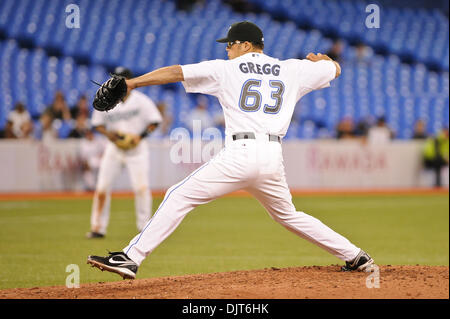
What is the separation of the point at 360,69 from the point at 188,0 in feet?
22.6

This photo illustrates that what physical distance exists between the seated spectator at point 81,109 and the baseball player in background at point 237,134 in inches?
498

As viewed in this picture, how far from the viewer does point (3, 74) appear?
20156 millimetres

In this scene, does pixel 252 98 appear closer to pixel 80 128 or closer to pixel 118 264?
pixel 118 264

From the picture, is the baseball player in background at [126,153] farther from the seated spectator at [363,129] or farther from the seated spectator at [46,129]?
the seated spectator at [363,129]

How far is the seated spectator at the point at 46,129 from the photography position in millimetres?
17797

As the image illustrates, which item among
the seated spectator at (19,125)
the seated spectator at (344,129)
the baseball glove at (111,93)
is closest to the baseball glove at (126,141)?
the baseball glove at (111,93)

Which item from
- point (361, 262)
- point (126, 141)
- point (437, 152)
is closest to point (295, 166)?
point (437, 152)

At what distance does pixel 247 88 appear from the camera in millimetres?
5684

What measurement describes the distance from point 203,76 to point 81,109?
13055 mm

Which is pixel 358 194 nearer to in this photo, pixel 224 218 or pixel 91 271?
pixel 224 218

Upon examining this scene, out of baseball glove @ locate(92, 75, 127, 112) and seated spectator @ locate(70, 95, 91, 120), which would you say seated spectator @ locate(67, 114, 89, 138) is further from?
baseball glove @ locate(92, 75, 127, 112)

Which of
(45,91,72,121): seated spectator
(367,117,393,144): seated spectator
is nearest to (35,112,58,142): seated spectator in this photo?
(45,91,72,121): seated spectator

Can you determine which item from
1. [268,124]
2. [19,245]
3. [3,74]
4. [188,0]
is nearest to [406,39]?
[188,0]
